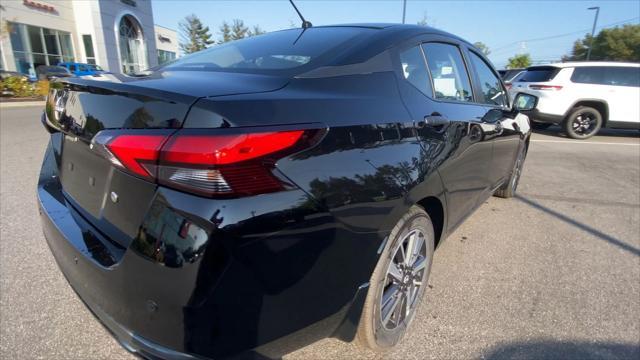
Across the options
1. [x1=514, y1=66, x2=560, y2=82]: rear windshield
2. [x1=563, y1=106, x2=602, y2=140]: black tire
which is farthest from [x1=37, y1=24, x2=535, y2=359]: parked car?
[x1=563, y1=106, x2=602, y2=140]: black tire

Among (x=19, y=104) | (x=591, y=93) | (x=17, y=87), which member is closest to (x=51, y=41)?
(x=17, y=87)

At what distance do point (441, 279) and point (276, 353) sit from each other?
1670mm

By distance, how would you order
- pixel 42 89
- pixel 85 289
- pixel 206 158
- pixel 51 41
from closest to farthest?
pixel 206 158, pixel 85 289, pixel 42 89, pixel 51 41

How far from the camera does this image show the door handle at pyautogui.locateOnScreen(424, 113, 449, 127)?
198 centimetres

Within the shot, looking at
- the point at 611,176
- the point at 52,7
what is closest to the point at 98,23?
the point at 52,7

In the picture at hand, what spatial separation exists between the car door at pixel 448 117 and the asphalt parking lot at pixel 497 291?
0.54 meters

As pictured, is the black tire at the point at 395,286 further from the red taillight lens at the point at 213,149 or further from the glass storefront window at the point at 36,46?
the glass storefront window at the point at 36,46

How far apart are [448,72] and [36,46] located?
32974mm

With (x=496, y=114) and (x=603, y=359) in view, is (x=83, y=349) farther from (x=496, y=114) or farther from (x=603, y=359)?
(x=496, y=114)

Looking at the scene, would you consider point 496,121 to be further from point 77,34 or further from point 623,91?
point 77,34

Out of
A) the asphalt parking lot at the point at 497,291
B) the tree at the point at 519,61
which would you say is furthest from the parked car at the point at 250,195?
the tree at the point at 519,61

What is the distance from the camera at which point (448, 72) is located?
2.59 meters

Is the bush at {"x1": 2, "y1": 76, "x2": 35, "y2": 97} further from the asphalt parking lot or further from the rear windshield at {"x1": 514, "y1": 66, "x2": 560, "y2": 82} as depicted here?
the rear windshield at {"x1": 514, "y1": 66, "x2": 560, "y2": 82}

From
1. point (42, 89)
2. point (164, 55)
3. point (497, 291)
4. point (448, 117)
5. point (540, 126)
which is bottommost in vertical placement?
point (540, 126)
